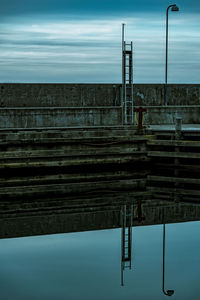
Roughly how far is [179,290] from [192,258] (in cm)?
149

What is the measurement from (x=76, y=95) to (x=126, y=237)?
13.3m

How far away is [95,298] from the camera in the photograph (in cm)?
768

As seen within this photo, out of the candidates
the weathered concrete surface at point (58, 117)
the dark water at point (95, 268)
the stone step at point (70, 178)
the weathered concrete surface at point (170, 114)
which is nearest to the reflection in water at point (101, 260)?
the dark water at point (95, 268)

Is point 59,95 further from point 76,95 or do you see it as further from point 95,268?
point 95,268

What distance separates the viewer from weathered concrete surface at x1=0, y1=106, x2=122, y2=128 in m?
20.7

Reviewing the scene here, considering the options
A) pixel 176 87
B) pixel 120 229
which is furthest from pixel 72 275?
pixel 176 87

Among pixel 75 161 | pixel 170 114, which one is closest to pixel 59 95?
pixel 170 114

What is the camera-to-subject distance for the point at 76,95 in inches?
923

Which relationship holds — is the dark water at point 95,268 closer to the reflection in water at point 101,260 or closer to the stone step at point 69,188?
the reflection in water at point 101,260

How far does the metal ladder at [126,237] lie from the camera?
9.23 m

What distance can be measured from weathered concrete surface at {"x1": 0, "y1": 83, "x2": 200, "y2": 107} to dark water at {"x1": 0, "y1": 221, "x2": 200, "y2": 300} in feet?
41.5

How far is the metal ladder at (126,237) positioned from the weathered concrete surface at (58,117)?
8.23 m

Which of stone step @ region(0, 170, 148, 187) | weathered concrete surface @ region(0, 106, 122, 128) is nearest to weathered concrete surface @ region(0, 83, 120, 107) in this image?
weathered concrete surface @ region(0, 106, 122, 128)

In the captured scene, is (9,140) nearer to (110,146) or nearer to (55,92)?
(110,146)
